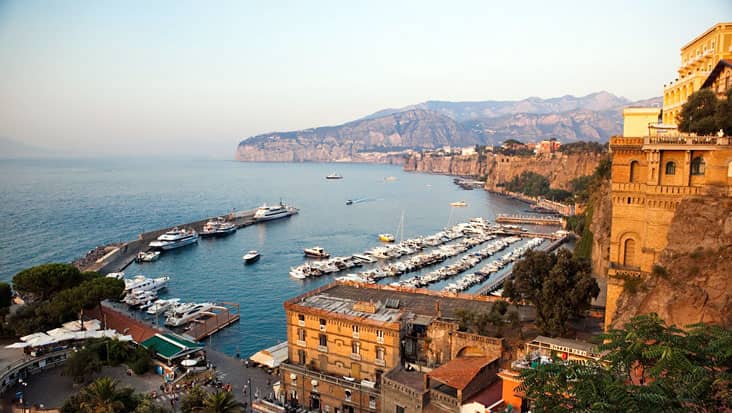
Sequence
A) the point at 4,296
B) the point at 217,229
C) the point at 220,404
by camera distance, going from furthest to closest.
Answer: the point at 217,229 < the point at 4,296 < the point at 220,404

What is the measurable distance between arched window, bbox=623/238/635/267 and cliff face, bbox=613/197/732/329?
6.00 feet

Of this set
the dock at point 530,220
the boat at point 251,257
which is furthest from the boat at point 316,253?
the dock at point 530,220

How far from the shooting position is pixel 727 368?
845cm

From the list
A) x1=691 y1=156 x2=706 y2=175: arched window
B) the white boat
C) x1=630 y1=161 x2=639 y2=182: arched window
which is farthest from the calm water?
x1=691 y1=156 x2=706 y2=175: arched window

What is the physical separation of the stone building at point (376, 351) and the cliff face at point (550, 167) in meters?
79.6

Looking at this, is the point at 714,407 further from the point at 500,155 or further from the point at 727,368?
the point at 500,155

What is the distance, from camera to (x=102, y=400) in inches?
630

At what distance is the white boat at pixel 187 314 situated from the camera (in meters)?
32.3

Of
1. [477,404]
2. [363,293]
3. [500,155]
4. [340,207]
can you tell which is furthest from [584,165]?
[477,404]

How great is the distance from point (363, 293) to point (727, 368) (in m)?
17.0

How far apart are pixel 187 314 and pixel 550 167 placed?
307ft

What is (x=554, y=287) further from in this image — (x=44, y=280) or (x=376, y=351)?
(x=44, y=280)

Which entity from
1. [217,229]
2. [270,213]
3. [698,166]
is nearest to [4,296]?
[698,166]

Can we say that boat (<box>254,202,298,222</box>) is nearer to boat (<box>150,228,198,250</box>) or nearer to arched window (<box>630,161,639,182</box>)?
boat (<box>150,228,198,250</box>)
